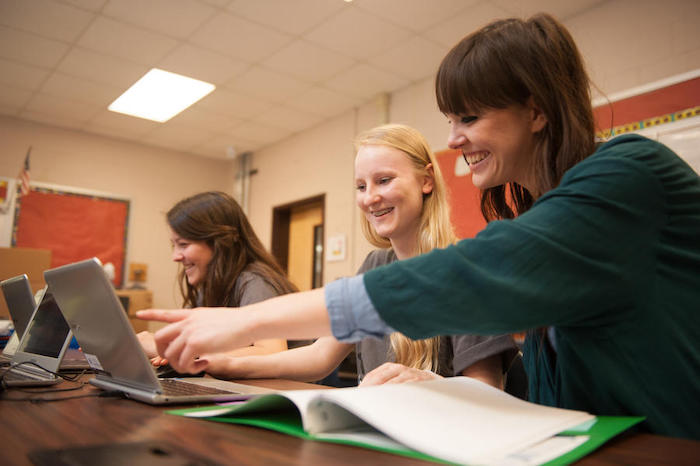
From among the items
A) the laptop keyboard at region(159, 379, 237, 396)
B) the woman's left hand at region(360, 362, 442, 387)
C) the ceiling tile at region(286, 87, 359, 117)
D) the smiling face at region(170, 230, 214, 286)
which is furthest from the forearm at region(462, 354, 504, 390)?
the ceiling tile at region(286, 87, 359, 117)

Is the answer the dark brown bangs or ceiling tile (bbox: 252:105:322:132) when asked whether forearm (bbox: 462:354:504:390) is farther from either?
ceiling tile (bbox: 252:105:322:132)

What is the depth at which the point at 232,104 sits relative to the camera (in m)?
4.42

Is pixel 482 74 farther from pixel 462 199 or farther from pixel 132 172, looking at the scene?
pixel 132 172

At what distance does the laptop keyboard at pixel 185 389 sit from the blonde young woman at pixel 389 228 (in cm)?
24

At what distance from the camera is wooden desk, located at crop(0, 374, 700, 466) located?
0.50 m

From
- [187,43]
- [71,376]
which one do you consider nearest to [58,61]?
[187,43]

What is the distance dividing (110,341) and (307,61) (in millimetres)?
3105

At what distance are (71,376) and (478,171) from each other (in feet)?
3.37

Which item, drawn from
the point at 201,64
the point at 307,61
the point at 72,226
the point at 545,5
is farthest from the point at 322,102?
the point at 72,226

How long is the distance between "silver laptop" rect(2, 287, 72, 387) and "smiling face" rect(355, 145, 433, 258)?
0.84 metres

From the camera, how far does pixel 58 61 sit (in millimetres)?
3746

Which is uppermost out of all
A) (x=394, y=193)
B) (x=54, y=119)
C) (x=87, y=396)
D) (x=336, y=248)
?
(x=54, y=119)

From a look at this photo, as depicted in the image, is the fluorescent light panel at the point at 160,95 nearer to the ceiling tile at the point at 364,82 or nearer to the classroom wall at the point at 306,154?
the classroom wall at the point at 306,154

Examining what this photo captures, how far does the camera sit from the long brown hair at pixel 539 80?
2.57 feet
